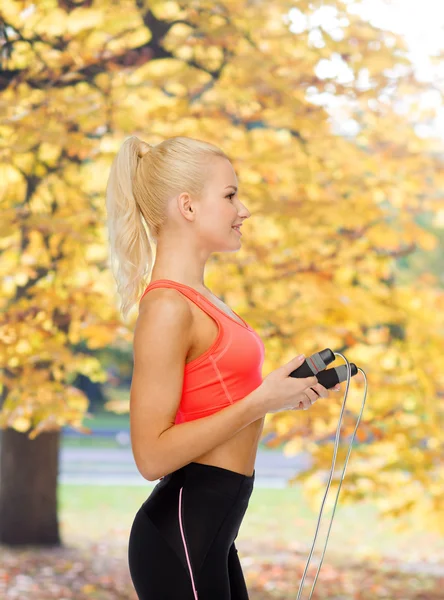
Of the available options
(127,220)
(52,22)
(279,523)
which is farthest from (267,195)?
(279,523)

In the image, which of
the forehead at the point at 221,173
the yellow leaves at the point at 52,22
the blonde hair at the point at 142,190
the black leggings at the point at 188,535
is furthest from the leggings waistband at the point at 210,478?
the yellow leaves at the point at 52,22

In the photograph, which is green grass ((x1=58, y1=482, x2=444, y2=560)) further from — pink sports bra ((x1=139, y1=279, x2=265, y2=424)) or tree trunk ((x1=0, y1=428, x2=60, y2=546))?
pink sports bra ((x1=139, y1=279, x2=265, y2=424))

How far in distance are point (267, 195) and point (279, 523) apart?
3880 millimetres

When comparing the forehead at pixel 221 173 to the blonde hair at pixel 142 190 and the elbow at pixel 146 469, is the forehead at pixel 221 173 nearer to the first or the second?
the blonde hair at pixel 142 190

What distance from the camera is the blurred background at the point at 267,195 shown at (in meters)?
3.15

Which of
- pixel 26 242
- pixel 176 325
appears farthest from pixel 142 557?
pixel 26 242

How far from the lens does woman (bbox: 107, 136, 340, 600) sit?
1.15m

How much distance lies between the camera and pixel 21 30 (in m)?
3.31

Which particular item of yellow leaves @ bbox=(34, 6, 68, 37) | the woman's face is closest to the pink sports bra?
the woman's face

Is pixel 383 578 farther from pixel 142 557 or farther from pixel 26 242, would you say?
pixel 142 557

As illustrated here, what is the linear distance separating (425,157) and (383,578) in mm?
2139

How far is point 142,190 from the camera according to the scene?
1319 mm

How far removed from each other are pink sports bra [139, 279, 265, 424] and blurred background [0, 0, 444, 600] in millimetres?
1856

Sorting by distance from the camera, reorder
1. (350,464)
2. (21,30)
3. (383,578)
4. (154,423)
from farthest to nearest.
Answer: (383,578), (350,464), (21,30), (154,423)
